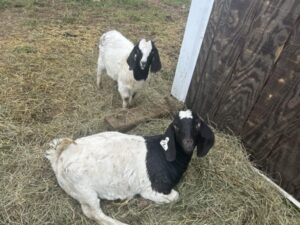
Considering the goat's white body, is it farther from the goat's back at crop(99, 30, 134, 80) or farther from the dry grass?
the dry grass

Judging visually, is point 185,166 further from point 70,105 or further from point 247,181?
point 70,105

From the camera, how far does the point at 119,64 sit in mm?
4605

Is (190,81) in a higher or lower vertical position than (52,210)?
higher

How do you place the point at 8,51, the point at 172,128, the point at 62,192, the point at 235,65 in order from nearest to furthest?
the point at 172,128, the point at 62,192, the point at 235,65, the point at 8,51

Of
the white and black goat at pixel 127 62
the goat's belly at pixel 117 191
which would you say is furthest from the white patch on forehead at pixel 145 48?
the goat's belly at pixel 117 191

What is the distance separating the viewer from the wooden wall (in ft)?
10.8

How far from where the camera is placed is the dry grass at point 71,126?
127 inches

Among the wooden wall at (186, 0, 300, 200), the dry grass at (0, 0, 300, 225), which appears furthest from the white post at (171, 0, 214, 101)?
the dry grass at (0, 0, 300, 225)

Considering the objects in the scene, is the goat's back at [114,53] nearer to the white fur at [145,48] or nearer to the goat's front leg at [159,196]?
the white fur at [145,48]

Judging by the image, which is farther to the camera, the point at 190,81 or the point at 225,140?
the point at 190,81

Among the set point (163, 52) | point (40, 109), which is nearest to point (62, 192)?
point (40, 109)

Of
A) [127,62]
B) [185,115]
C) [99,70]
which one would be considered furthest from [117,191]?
Result: [99,70]

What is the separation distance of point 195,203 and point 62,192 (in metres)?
1.33

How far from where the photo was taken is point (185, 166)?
10.7ft
